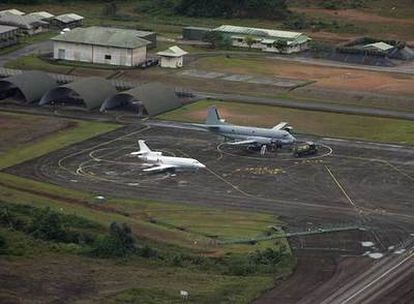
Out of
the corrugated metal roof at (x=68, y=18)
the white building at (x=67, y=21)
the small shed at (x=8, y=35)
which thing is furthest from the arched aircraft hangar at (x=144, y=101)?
the corrugated metal roof at (x=68, y=18)

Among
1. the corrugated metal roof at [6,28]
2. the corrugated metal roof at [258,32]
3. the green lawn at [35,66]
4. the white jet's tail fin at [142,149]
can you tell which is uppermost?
the corrugated metal roof at [258,32]

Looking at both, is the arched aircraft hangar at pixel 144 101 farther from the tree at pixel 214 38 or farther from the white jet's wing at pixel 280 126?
the tree at pixel 214 38

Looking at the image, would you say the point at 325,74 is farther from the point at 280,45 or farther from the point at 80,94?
the point at 80,94

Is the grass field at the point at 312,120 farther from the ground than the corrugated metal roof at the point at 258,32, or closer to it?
closer to it

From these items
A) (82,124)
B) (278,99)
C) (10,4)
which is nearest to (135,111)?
(82,124)

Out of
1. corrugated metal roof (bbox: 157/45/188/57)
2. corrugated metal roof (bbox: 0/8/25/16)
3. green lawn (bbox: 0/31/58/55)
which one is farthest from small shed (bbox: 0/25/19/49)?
corrugated metal roof (bbox: 157/45/188/57)

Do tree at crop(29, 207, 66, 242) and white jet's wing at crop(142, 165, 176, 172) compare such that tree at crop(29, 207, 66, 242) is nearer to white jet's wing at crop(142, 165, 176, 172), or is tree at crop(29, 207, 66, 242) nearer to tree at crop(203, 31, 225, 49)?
white jet's wing at crop(142, 165, 176, 172)

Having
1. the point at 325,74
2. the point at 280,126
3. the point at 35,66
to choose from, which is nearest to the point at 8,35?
the point at 35,66
